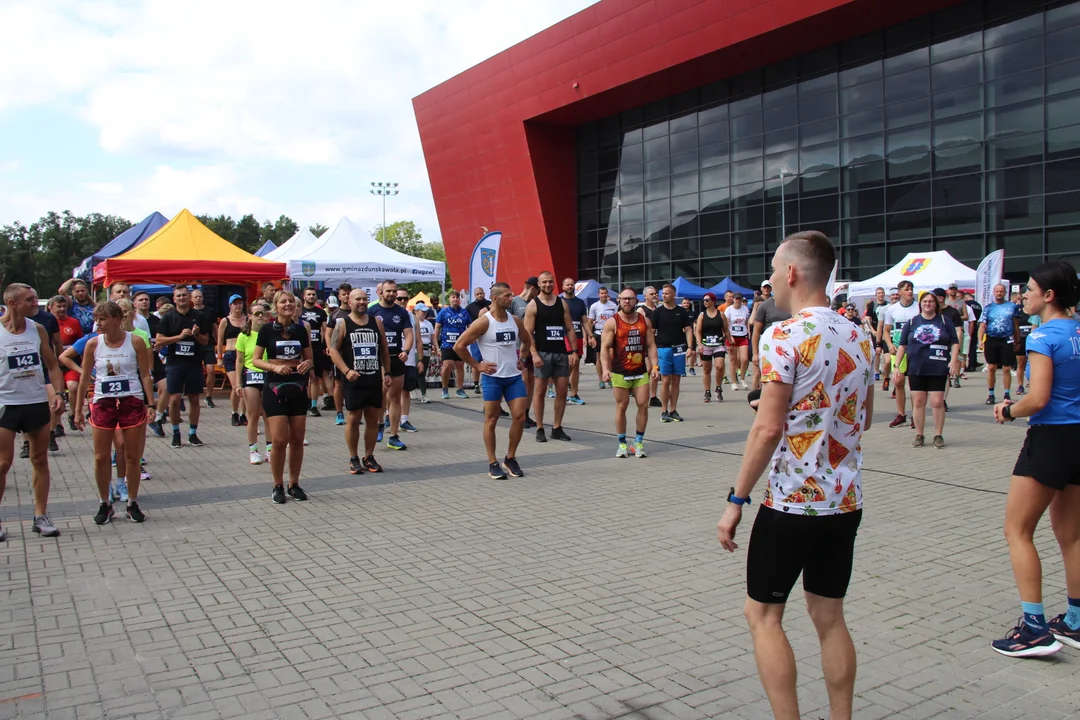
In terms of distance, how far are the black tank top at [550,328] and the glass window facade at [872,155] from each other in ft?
71.7

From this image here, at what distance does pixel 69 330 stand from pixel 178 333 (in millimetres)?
1616

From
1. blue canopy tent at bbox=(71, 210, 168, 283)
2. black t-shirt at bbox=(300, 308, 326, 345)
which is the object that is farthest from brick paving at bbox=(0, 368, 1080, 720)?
blue canopy tent at bbox=(71, 210, 168, 283)

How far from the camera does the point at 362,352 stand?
8695 millimetres

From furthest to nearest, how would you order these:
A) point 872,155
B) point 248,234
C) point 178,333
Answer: point 248,234, point 872,155, point 178,333

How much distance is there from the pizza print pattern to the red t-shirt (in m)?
10.7

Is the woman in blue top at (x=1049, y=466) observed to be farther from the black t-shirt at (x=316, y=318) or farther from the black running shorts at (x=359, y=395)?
the black t-shirt at (x=316, y=318)

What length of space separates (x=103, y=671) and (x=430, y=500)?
3.78 meters

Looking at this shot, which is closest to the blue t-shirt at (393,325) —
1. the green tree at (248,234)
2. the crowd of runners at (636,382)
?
the crowd of runners at (636,382)

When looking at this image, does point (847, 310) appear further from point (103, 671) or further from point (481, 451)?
point (103, 671)

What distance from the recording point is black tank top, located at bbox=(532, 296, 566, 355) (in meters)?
10.9

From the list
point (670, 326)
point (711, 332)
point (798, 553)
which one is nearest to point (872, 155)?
point (711, 332)

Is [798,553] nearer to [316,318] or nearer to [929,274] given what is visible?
[316,318]

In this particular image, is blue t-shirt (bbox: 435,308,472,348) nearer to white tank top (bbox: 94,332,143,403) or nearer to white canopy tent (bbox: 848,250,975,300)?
white tank top (bbox: 94,332,143,403)

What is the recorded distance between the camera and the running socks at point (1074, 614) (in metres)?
4.06
